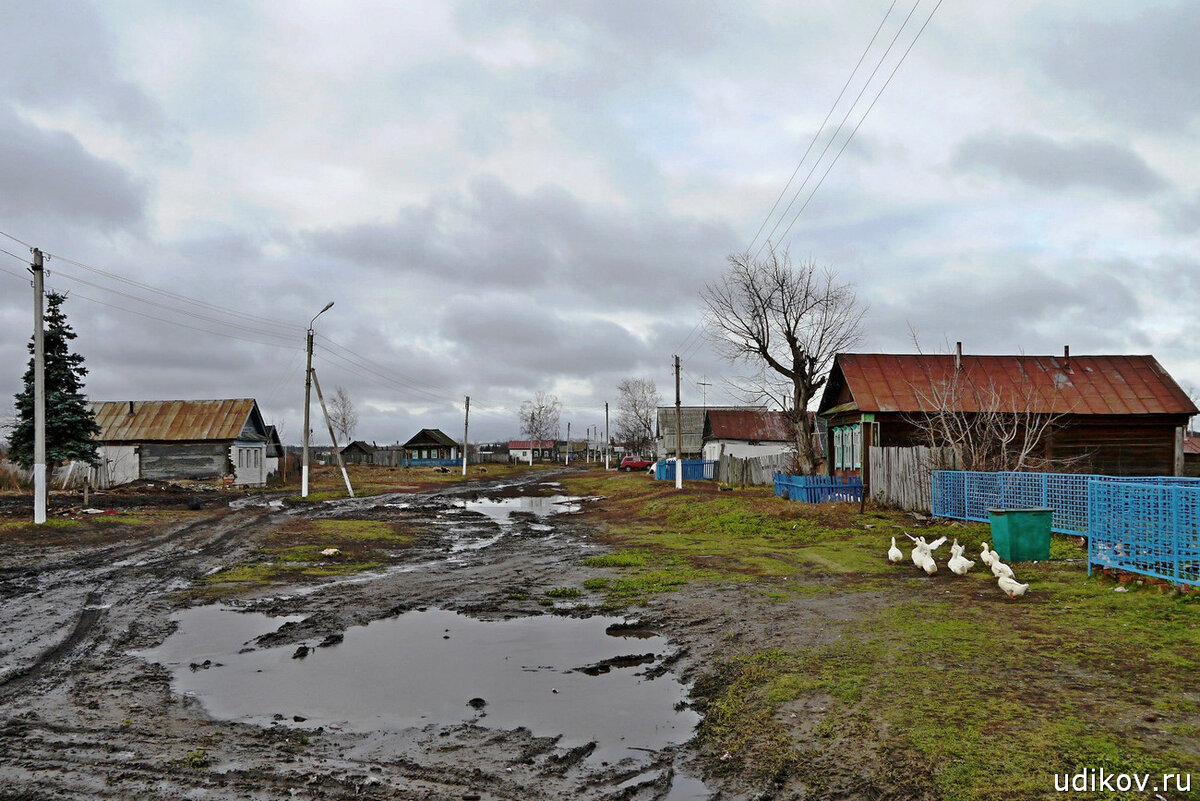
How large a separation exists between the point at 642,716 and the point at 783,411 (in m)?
30.5

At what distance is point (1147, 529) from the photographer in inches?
380

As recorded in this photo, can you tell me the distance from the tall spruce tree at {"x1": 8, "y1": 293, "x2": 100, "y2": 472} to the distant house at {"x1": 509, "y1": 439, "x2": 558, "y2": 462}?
3799 inches

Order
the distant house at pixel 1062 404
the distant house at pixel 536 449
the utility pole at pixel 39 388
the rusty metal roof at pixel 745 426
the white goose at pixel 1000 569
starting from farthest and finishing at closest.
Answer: the distant house at pixel 536 449 < the rusty metal roof at pixel 745 426 < the distant house at pixel 1062 404 < the utility pole at pixel 39 388 < the white goose at pixel 1000 569

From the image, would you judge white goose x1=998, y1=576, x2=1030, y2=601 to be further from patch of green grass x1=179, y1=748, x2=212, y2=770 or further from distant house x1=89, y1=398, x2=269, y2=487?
distant house x1=89, y1=398, x2=269, y2=487

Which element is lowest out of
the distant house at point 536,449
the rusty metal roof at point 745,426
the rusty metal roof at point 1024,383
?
the distant house at point 536,449

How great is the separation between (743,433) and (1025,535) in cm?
4609

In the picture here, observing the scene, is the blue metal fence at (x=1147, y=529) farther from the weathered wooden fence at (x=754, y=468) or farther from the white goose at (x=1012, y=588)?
the weathered wooden fence at (x=754, y=468)

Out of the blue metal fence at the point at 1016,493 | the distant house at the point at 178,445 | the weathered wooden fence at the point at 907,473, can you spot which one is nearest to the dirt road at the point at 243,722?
the blue metal fence at the point at 1016,493

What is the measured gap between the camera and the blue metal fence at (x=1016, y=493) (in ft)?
45.4

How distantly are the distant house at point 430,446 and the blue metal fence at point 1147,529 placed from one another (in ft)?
317

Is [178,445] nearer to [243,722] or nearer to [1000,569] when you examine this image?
[243,722]

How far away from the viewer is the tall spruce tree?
113 feet

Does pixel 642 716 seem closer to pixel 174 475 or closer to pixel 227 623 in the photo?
pixel 227 623

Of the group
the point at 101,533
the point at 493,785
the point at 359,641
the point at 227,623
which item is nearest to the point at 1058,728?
the point at 493,785
